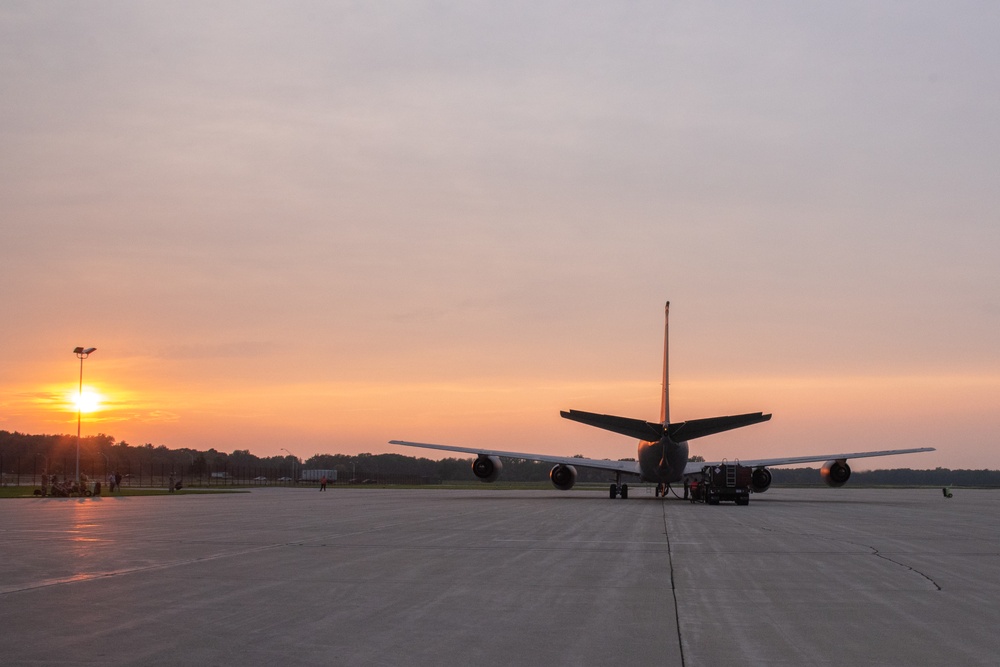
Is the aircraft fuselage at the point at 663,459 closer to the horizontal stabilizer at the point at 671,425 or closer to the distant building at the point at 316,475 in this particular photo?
the horizontal stabilizer at the point at 671,425

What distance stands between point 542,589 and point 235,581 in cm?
436

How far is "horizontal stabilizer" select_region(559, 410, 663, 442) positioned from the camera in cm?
4472

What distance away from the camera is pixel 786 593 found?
12.7 metres

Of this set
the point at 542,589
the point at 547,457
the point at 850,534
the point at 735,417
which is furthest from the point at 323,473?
the point at 542,589

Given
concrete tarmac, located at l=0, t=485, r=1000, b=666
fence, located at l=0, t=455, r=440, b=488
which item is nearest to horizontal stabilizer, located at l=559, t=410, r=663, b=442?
concrete tarmac, located at l=0, t=485, r=1000, b=666

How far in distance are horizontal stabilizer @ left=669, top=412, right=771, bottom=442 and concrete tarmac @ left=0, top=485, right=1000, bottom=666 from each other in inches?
772

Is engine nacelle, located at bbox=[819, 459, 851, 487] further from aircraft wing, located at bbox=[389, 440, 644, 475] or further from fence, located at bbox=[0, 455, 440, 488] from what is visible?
fence, located at bbox=[0, 455, 440, 488]

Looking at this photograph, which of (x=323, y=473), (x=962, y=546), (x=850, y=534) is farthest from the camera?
(x=323, y=473)

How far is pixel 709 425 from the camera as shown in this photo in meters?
43.8

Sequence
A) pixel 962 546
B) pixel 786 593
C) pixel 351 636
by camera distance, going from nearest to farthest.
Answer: pixel 351 636 → pixel 786 593 → pixel 962 546

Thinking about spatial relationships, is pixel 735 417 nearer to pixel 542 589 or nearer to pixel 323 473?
pixel 542 589

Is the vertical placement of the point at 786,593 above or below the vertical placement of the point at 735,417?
below

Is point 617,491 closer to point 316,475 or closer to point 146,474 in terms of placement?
point 146,474

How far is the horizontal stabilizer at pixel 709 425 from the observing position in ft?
141
